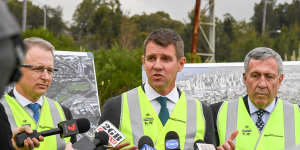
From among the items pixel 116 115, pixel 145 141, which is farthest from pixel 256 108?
pixel 116 115

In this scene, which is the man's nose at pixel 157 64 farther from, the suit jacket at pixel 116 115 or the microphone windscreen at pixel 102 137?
the microphone windscreen at pixel 102 137

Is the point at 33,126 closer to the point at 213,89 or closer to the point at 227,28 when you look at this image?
the point at 213,89

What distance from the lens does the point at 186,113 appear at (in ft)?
11.1

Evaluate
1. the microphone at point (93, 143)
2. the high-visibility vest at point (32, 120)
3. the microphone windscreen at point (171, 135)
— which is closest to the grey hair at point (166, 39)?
the microphone windscreen at point (171, 135)

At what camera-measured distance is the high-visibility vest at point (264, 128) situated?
3648mm

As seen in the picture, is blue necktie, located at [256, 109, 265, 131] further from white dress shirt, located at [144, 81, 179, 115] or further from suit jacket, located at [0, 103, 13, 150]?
suit jacket, located at [0, 103, 13, 150]

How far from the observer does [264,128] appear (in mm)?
3695

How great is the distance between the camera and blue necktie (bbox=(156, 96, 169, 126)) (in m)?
3.29

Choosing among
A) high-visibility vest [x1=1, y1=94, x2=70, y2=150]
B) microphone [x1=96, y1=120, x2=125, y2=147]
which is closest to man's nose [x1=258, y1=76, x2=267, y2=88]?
microphone [x1=96, y1=120, x2=125, y2=147]

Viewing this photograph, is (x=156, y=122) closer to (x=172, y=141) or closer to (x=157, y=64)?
(x=172, y=141)

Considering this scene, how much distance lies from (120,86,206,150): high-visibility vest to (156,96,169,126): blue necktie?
46 millimetres

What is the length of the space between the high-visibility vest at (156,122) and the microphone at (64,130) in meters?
0.47

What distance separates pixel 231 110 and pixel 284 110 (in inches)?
21.0

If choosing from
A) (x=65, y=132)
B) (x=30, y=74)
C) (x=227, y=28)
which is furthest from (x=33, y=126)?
(x=227, y=28)
